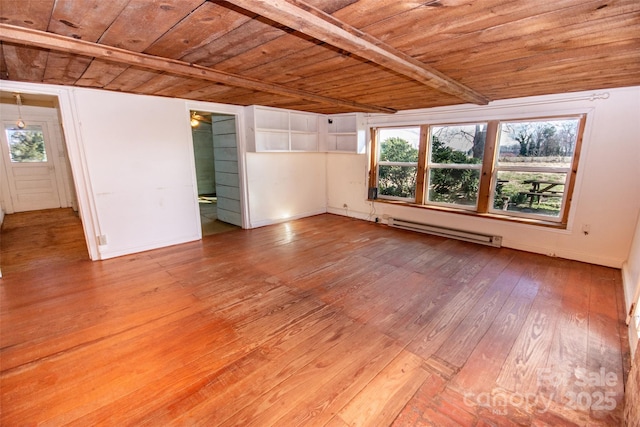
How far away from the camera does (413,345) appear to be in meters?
2.08

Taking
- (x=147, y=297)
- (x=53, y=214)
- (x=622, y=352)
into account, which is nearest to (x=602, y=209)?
(x=622, y=352)

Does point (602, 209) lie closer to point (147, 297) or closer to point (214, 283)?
point (214, 283)

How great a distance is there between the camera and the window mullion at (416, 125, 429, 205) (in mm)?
4824

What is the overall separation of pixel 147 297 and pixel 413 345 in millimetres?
2484

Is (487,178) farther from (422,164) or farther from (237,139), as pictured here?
(237,139)

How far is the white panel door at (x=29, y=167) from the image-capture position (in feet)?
19.9

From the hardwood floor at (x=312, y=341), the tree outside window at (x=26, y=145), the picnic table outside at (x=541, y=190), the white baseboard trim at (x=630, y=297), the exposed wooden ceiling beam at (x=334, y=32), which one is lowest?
the hardwood floor at (x=312, y=341)

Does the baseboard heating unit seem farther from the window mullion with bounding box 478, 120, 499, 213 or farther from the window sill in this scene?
the window mullion with bounding box 478, 120, 499, 213

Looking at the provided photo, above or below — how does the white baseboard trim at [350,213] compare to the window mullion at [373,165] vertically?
below

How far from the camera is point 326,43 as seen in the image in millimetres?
2018

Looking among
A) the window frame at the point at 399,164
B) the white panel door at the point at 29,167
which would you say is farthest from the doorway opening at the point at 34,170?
the window frame at the point at 399,164

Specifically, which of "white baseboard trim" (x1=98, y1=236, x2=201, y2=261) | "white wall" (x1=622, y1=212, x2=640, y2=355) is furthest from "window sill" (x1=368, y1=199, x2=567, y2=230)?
"white baseboard trim" (x1=98, y1=236, x2=201, y2=261)

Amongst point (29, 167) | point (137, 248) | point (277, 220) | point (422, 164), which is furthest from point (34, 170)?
point (422, 164)

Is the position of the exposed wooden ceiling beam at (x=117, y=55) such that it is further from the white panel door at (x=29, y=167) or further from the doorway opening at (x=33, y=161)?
the white panel door at (x=29, y=167)
